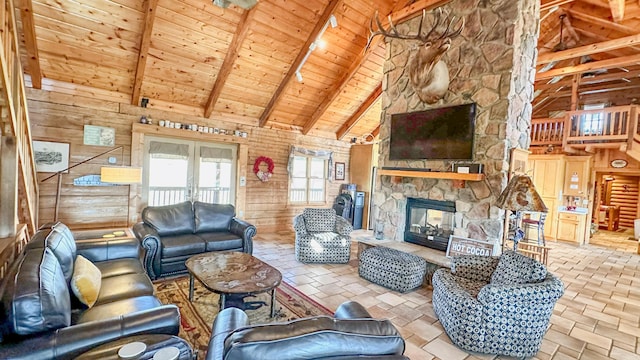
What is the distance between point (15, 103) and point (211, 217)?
256cm

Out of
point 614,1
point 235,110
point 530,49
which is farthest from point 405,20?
point 235,110

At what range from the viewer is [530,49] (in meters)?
4.05

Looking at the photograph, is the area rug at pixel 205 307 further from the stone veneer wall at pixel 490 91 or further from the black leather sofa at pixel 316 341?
the stone veneer wall at pixel 490 91

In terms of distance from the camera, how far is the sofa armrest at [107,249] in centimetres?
298

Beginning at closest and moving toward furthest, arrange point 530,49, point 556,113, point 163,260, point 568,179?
1. point 163,260
2. point 530,49
3. point 568,179
4. point 556,113

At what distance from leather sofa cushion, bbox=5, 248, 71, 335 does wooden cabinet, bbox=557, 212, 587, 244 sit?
9.62m

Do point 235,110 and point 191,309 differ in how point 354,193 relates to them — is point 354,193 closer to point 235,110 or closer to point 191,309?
point 235,110

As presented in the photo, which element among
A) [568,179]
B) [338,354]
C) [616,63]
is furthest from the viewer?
[568,179]

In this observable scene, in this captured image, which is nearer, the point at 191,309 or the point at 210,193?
the point at 191,309

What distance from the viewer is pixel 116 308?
2.02 meters

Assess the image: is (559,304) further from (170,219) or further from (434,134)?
(170,219)

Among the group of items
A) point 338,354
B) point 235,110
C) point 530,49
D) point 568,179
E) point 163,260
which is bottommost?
point 163,260

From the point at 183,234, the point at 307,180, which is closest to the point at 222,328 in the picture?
the point at 183,234

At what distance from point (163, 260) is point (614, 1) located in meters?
7.41
